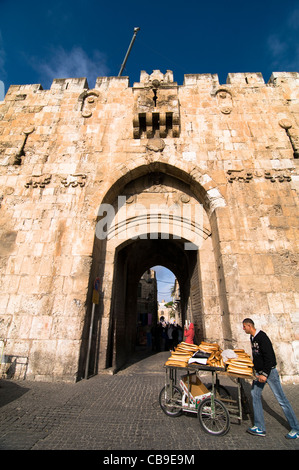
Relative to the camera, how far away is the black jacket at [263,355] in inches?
110

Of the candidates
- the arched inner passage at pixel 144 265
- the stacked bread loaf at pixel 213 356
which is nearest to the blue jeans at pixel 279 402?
the stacked bread loaf at pixel 213 356

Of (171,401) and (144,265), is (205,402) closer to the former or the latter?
(171,401)

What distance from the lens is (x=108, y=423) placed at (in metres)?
2.93

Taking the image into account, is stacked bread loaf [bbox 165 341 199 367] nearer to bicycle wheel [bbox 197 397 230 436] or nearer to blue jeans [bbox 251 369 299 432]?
bicycle wheel [bbox 197 397 230 436]

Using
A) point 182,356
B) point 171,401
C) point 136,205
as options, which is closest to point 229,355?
point 182,356

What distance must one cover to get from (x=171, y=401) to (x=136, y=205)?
17.1 ft

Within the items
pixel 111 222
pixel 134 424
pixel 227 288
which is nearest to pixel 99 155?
pixel 111 222

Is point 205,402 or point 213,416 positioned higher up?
point 205,402

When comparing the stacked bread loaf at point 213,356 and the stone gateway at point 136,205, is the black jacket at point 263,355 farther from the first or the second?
the stone gateway at point 136,205

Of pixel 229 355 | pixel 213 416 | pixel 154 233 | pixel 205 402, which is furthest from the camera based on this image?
pixel 154 233

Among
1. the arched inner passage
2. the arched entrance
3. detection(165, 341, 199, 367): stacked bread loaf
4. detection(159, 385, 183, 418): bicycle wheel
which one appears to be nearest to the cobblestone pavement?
detection(159, 385, 183, 418): bicycle wheel

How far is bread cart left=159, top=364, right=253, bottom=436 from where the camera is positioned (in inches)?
110

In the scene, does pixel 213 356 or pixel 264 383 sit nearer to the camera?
pixel 264 383

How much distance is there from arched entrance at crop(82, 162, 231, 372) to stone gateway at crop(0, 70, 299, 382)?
4 cm
